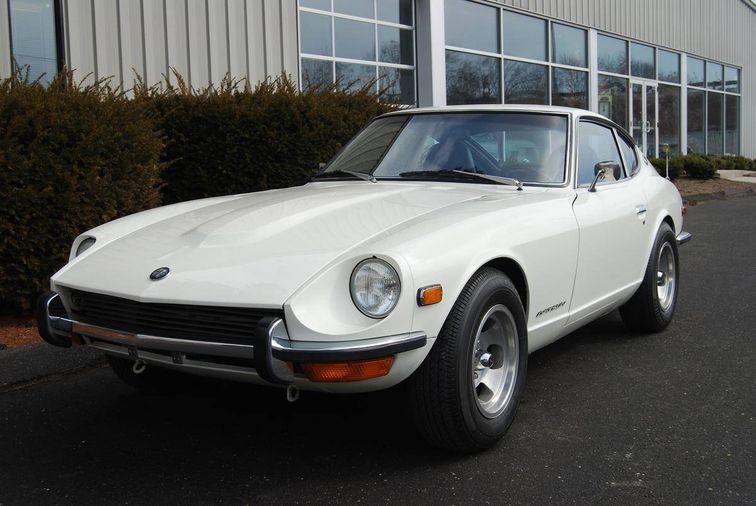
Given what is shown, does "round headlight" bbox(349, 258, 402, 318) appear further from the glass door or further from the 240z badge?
the glass door

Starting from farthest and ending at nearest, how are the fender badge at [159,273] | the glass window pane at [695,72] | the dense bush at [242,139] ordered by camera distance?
the glass window pane at [695,72] < the dense bush at [242,139] < the fender badge at [159,273]

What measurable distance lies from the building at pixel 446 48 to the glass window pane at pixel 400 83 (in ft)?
0.06

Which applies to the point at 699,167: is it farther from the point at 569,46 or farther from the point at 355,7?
the point at 355,7

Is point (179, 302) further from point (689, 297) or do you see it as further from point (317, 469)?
point (689, 297)

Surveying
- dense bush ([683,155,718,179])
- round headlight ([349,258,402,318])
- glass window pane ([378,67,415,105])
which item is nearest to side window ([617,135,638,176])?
round headlight ([349,258,402,318])

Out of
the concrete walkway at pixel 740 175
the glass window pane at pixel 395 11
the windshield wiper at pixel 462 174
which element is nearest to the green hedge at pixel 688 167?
the concrete walkway at pixel 740 175

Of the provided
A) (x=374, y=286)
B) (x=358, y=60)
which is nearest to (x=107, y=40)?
(x=358, y=60)

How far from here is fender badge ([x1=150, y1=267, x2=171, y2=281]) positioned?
306 cm

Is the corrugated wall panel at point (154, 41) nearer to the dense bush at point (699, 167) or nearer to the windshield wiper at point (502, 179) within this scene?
the windshield wiper at point (502, 179)

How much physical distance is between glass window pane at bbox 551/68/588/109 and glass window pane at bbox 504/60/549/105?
0.38 m

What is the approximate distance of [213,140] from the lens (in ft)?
24.9

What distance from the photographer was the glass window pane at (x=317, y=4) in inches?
431

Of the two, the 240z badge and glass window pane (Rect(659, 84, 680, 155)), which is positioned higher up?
glass window pane (Rect(659, 84, 680, 155))

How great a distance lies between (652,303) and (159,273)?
3.14 meters
